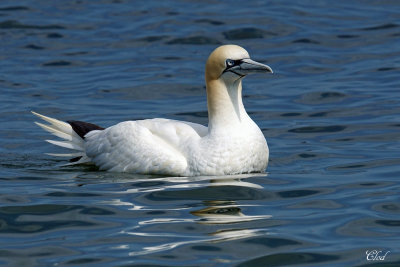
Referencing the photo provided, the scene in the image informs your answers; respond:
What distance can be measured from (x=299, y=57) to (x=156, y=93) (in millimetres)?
3550

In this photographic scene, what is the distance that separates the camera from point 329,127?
14.4m

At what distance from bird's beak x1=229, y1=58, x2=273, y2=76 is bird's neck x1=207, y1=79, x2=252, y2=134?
→ 0.32m

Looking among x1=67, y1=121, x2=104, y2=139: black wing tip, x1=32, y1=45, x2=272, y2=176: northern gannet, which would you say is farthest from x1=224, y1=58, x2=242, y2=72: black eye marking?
x1=67, y1=121, x2=104, y2=139: black wing tip

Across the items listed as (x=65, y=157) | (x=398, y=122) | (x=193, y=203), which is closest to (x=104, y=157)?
(x=65, y=157)

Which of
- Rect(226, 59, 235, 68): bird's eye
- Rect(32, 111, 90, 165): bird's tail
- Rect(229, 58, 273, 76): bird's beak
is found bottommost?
Rect(32, 111, 90, 165): bird's tail

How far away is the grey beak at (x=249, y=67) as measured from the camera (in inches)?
438

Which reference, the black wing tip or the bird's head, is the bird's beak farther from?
the black wing tip

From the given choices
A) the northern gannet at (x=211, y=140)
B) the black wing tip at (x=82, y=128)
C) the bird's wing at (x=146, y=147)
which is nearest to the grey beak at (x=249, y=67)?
the northern gannet at (x=211, y=140)

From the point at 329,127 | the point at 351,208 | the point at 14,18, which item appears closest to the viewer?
the point at 351,208

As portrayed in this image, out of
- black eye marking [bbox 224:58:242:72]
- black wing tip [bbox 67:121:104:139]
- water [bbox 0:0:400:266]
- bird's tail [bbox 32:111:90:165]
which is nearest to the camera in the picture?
water [bbox 0:0:400:266]

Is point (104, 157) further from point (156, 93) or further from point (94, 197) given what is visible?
point (156, 93)

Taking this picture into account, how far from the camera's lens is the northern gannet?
36.7 feet
